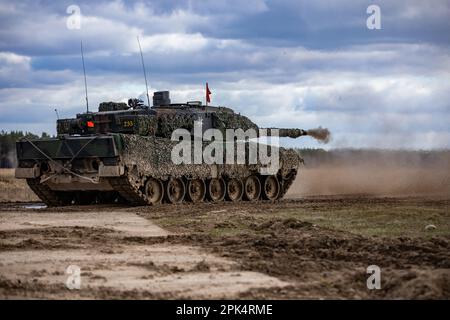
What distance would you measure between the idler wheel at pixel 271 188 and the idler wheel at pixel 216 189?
2.44 metres

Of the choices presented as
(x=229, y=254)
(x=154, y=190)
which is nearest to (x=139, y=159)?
(x=154, y=190)

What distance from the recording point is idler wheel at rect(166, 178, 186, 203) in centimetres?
2417

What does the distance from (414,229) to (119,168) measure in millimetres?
8985

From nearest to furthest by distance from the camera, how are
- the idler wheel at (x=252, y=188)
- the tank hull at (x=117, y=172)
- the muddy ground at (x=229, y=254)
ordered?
the muddy ground at (x=229, y=254), the tank hull at (x=117, y=172), the idler wheel at (x=252, y=188)

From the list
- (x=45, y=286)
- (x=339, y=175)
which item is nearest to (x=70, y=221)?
(x=45, y=286)

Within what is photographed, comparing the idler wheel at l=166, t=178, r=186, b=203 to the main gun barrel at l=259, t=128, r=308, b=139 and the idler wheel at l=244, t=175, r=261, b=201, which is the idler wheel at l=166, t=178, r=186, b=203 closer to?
the idler wheel at l=244, t=175, r=261, b=201

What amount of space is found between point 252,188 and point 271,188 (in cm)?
119

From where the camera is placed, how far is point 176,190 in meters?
24.5

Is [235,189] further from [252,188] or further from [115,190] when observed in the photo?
[115,190]

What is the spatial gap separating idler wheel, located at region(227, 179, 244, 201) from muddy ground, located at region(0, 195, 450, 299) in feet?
22.9

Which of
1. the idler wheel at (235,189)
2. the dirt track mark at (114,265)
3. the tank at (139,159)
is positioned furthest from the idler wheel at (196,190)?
the dirt track mark at (114,265)

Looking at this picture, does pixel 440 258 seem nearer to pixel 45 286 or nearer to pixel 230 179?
pixel 45 286

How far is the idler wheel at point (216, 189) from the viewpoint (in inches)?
1015

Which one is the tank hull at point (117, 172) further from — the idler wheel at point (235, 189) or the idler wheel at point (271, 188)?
the idler wheel at point (271, 188)
